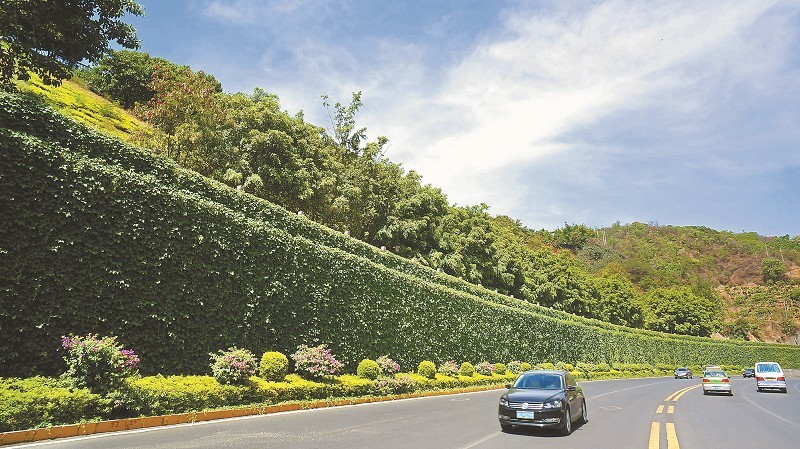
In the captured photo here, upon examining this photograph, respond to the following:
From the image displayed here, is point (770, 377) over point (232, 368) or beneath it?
beneath

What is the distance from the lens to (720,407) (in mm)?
18219

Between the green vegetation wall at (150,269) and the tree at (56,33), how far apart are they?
12.5ft

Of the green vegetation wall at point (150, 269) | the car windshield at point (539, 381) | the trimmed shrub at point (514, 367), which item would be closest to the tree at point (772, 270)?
the trimmed shrub at point (514, 367)

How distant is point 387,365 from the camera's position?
62.0ft

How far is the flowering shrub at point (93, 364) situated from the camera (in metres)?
8.98

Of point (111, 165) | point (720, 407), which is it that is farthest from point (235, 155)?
point (720, 407)

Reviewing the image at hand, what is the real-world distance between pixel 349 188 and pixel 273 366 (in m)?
18.5

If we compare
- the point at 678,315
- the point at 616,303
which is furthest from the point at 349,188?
the point at 678,315

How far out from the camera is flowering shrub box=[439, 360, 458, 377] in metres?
23.8

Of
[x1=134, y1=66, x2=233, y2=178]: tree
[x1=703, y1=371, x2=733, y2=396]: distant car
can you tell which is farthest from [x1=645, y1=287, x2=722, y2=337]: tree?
[x1=134, y1=66, x2=233, y2=178]: tree

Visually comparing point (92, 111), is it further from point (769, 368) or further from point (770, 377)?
point (769, 368)

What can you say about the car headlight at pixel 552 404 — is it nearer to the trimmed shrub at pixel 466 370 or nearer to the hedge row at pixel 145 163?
the hedge row at pixel 145 163

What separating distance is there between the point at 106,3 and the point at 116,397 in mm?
10867

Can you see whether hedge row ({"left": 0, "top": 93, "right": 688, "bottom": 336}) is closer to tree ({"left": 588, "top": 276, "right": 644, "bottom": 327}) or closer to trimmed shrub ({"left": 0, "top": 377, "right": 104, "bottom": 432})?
trimmed shrub ({"left": 0, "top": 377, "right": 104, "bottom": 432})
